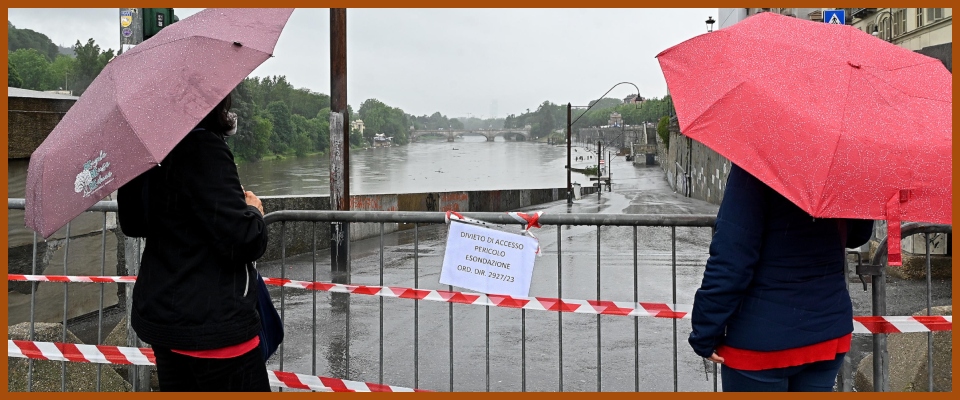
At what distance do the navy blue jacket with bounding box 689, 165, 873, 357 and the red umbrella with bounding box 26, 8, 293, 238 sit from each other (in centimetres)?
187

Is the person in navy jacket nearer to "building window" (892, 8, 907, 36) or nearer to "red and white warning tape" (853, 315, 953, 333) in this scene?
"red and white warning tape" (853, 315, 953, 333)

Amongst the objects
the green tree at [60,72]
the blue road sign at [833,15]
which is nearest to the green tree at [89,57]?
the green tree at [60,72]

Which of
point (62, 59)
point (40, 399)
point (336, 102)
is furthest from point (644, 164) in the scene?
point (40, 399)

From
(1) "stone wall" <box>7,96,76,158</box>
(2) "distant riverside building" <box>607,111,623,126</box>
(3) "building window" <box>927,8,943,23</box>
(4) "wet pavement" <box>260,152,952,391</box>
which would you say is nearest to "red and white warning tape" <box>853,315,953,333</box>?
(4) "wet pavement" <box>260,152,952,391</box>

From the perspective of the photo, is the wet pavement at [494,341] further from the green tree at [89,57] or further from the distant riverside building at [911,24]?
the green tree at [89,57]

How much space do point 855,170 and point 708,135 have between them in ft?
1.61

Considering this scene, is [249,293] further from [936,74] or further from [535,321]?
[535,321]

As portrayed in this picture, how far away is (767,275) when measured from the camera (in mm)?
3201

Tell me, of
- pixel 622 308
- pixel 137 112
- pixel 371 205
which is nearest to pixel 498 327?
pixel 622 308

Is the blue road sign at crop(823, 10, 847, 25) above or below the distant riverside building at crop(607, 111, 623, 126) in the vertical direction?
below

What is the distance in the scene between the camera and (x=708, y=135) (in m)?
2.99

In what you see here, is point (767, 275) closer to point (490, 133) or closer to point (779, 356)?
point (779, 356)

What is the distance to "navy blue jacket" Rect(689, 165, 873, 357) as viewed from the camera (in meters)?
3.13

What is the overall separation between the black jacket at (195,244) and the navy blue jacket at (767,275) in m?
1.71
